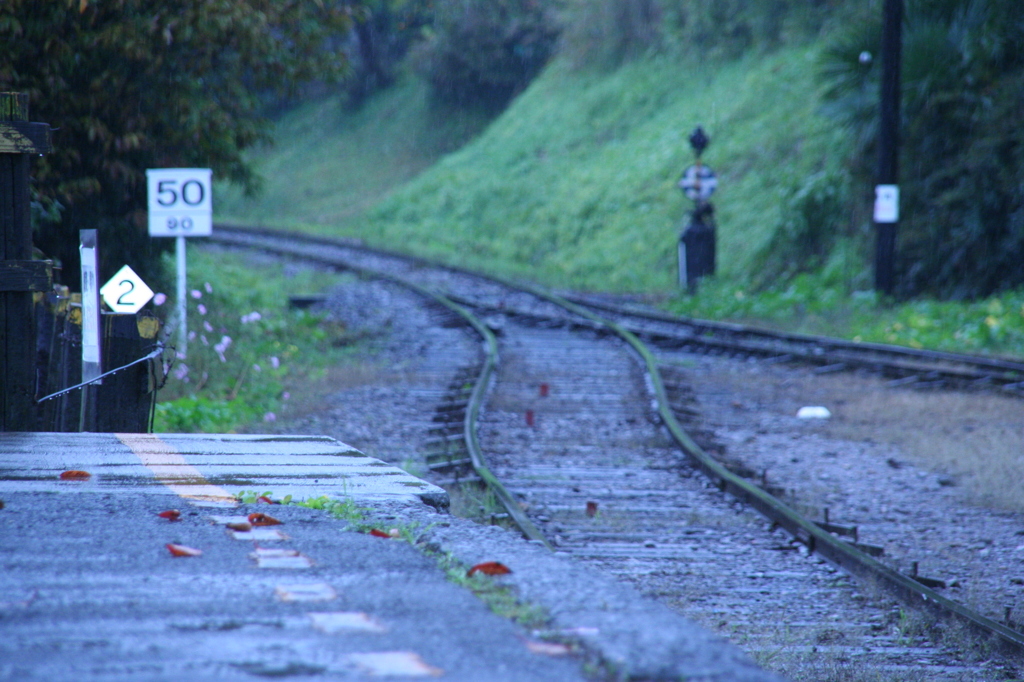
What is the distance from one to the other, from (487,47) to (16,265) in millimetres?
41657

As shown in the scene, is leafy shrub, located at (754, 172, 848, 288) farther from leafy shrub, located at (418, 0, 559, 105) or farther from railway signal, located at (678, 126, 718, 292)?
leafy shrub, located at (418, 0, 559, 105)

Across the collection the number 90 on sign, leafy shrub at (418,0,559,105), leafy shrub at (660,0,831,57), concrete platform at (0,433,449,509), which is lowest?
concrete platform at (0,433,449,509)

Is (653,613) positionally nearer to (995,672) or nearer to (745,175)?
(995,672)

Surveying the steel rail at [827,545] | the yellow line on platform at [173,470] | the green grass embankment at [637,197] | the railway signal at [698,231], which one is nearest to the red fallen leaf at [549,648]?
the yellow line on platform at [173,470]

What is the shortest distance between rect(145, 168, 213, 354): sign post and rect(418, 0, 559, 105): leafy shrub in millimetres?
33466

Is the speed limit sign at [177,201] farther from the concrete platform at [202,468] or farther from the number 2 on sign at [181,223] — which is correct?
the concrete platform at [202,468]

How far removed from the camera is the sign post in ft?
34.0

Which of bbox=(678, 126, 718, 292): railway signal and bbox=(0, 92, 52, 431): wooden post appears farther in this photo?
bbox=(678, 126, 718, 292): railway signal

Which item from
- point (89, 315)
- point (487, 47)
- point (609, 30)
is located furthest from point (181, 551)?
point (487, 47)

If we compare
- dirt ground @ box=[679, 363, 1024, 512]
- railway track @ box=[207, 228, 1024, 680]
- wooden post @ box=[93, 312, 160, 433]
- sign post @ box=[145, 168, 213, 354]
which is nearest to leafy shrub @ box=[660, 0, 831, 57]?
railway track @ box=[207, 228, 1024, 680]

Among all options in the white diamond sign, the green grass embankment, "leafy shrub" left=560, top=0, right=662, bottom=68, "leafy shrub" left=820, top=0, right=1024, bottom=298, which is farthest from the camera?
"leafy shrub" left=560, top=0, right=662, bottom=68

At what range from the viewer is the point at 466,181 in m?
35.1

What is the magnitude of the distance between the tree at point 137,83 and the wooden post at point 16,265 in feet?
12.2

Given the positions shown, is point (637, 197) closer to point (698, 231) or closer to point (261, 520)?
point (698, 231)
